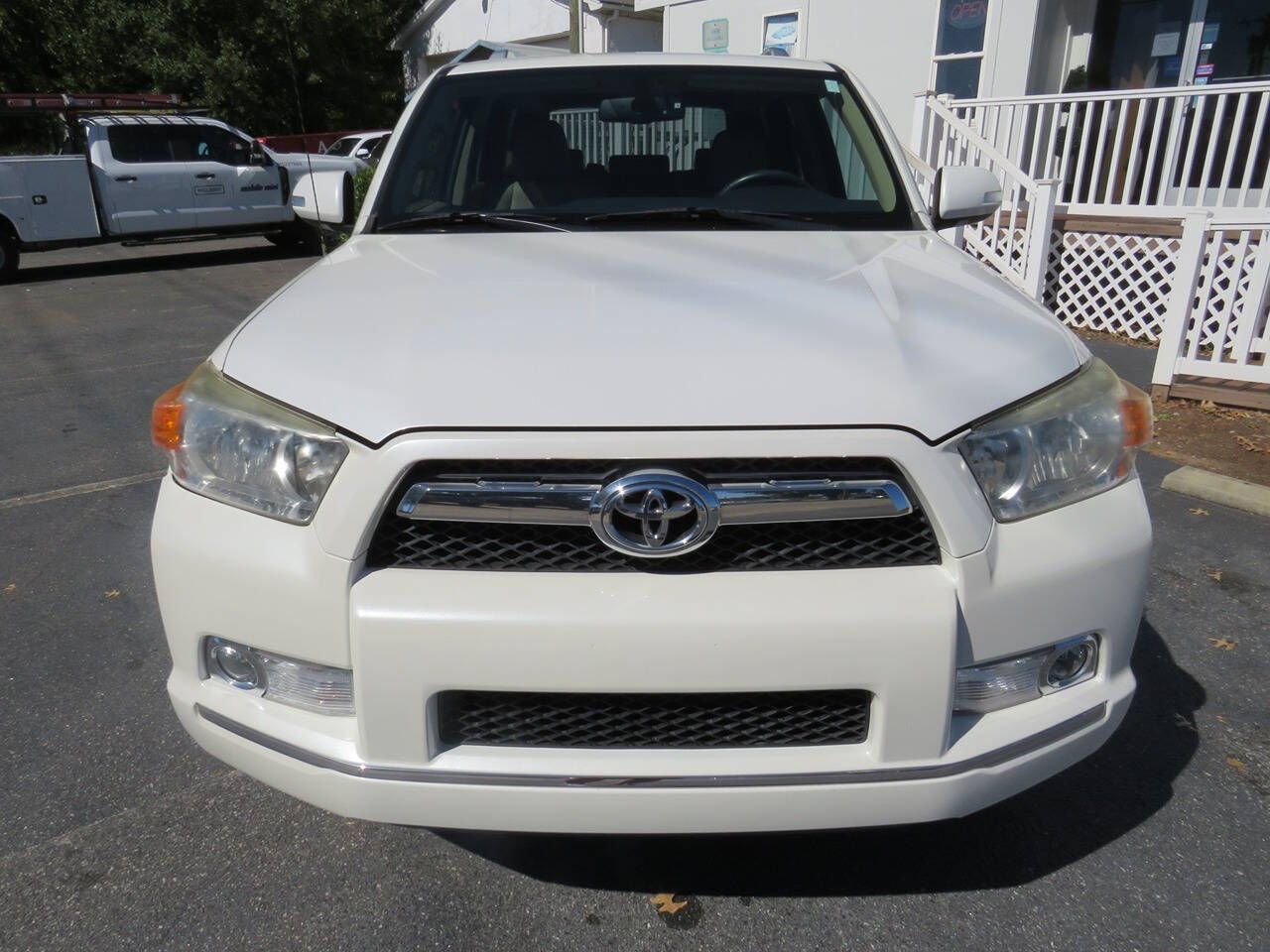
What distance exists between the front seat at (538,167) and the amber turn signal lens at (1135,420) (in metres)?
1.72

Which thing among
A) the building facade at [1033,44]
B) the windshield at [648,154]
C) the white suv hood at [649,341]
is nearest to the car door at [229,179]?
the building facade at [1033,44]

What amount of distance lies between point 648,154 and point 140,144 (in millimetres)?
12126

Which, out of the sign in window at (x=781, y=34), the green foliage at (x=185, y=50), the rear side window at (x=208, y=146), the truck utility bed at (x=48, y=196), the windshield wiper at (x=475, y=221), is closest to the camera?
the windshield wiper at (x=475, y=221)

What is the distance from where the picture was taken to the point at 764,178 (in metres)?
3.02

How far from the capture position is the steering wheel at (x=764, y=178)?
300 centimetres

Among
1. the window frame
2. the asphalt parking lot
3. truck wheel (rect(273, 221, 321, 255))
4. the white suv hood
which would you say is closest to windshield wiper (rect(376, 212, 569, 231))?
the white suv hood

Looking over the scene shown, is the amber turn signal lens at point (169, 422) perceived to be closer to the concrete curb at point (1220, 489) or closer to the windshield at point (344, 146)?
the concrete curb at point (1220, 489)

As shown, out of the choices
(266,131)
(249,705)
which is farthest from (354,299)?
(266,131)

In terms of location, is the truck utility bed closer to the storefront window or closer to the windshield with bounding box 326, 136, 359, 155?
the windshield with bounding box 326, 136, 359, 155

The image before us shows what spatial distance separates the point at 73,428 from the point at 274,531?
4.81 meters

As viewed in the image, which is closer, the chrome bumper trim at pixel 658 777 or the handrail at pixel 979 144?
the chrome bumper trim at pixel 658 777

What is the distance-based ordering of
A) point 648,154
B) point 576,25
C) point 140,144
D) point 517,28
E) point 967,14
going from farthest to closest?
point 517,28 → point 576,25 → point 140,144 → point 967,14 → point 648,154

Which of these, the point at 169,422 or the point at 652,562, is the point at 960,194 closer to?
the point at 652,562

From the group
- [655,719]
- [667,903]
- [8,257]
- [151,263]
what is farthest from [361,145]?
[655,719]
